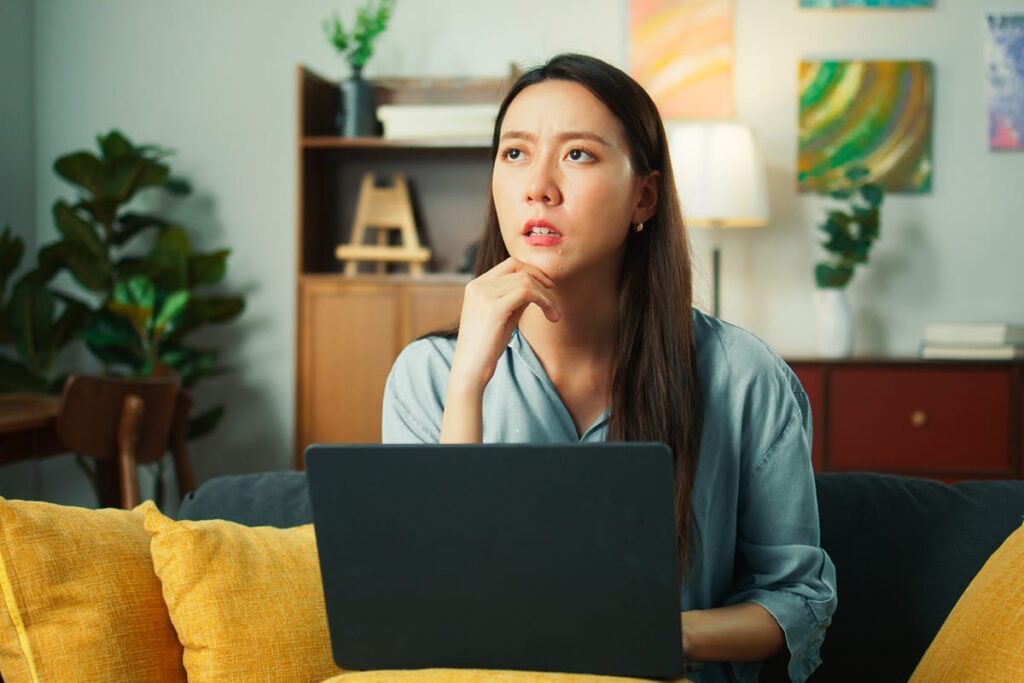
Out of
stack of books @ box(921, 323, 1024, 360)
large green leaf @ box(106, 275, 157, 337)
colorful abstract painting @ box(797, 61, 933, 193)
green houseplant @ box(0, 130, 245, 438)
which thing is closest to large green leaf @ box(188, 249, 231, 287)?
green houseplant @ box(0, 130, 245, 438)

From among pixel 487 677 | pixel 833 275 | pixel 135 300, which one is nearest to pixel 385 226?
pixel 135 300

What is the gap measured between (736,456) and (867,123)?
118 inches

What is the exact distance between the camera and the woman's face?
1358mm

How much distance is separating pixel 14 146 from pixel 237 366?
113 cm

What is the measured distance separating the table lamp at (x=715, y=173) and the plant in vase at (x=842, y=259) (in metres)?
0.31

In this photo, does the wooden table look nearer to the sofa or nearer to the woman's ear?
the sofa

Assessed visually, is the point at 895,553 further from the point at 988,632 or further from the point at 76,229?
the point at 76,229

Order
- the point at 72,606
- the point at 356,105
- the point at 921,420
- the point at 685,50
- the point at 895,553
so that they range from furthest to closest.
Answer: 1. the point at 685,50
2. the point at 356,105
3. the point at 921,420
4. the point at 895,553
5. the point at 72,606

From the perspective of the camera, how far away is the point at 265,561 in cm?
135

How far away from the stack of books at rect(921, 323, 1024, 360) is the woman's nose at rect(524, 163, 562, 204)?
265cm

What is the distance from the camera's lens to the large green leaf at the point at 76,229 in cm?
387

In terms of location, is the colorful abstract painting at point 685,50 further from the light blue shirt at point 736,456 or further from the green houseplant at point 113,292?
the light blue shirt at point 736,456

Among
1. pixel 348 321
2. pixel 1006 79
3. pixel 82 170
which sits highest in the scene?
pixel 1006 79

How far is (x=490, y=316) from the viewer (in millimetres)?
1333
